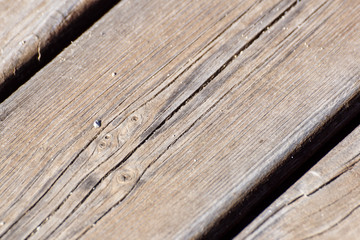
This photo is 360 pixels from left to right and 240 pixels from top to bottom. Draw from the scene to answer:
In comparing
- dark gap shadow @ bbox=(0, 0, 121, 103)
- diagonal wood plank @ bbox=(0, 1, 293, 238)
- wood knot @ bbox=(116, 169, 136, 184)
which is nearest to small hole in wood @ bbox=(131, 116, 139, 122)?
diagonal wood plank @ bbox=(0, 1, 293, 238)

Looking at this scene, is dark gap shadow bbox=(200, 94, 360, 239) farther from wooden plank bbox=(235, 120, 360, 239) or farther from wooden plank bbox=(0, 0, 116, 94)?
wooden plank bbox=(0, 0, 116, 94)

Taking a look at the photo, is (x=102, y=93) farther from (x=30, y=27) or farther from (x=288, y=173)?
(x=288, y=173)

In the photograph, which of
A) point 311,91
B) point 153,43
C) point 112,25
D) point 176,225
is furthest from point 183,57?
point 176,225

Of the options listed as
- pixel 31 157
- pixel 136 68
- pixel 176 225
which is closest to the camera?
pixel 176 225

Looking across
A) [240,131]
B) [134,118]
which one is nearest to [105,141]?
[134,118]

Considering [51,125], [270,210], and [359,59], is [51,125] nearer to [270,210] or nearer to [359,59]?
[270,210]
